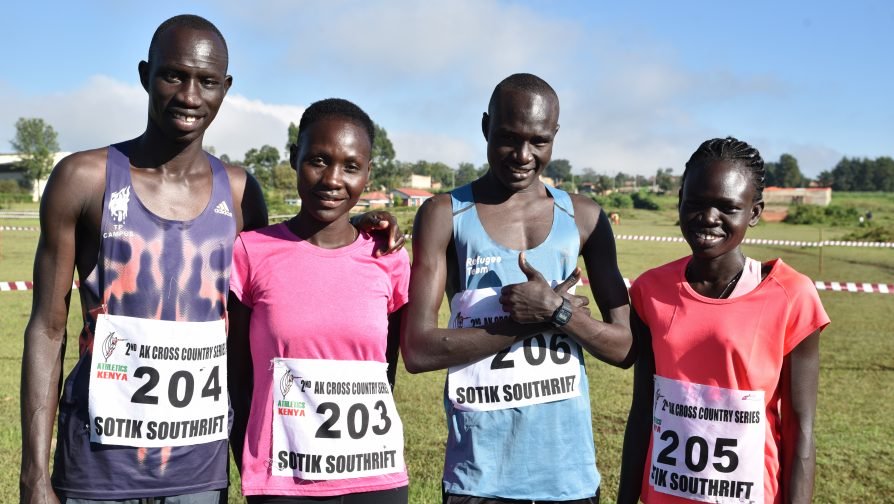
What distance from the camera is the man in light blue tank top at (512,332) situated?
2.74 m

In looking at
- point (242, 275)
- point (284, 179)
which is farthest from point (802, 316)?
point (284, 179)

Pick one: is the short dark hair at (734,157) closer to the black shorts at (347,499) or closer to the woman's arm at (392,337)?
the woman's arm at (392,337)

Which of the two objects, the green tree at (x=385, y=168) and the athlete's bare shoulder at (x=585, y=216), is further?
the green tree at (x=385, y=168)

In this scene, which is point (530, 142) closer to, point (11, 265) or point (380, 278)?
point (380, 278)

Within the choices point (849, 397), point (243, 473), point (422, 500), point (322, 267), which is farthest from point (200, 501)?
point (849, 397)

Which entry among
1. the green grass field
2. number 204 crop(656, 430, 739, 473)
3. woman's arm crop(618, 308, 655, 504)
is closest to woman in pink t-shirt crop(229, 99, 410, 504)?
woman's arm crop(618, 308, 655, 504)

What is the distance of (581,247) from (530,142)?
46 centimetres

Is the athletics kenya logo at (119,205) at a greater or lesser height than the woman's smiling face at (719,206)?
lesser

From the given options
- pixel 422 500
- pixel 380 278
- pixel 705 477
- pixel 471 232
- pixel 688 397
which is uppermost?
pixel 471 232

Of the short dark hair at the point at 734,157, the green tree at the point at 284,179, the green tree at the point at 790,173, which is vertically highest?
the green tree at the point at 790,173

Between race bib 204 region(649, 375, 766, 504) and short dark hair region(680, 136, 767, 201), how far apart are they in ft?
2.34

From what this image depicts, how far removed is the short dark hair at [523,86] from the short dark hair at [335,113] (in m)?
0.46

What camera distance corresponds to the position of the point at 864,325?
38.4ft

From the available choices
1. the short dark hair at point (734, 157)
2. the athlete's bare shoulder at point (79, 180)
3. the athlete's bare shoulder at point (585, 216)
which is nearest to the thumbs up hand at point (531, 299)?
the athlete's bare shoulder at point (585, 216)
